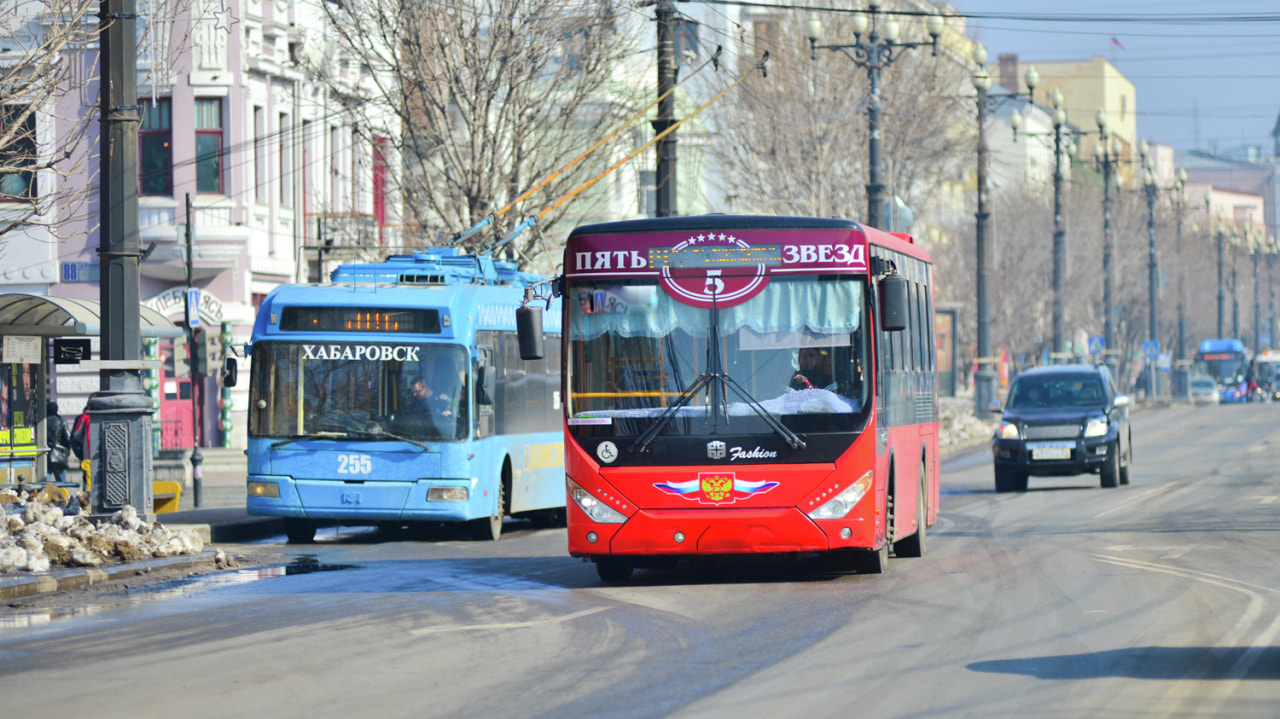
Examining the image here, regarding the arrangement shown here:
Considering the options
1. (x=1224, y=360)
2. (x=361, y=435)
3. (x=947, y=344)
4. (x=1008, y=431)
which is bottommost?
(x=1008, y=431)

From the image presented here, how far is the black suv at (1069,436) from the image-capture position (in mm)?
25688

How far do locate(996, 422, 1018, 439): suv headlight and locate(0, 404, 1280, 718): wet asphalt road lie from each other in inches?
305

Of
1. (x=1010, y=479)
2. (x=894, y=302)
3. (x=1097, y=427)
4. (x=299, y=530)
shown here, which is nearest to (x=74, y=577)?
(x=299, y=530)

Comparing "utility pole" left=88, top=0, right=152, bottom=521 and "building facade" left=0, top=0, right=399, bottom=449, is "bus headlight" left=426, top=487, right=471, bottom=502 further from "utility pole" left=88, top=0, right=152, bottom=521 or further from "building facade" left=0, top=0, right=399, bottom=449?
"building facade" left=0, top=0, right=399, bottom=449

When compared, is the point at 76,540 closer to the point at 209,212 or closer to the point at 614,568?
the point at 614,568

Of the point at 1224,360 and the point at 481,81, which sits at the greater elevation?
the point at 481,81

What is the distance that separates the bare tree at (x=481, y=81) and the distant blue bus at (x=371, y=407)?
971 centimetres

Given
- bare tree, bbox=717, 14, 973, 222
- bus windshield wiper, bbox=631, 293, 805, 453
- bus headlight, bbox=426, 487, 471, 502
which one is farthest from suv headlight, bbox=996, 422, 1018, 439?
bare tree, bbox=717, 14, 973, 222

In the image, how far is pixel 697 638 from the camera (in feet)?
35.3

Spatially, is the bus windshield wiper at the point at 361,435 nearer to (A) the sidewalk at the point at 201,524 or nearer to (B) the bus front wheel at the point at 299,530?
(B) the bus front wheel at the point at 299,530

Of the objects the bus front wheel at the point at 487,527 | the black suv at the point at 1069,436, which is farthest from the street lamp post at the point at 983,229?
the bus front wheel at the point at 487,527

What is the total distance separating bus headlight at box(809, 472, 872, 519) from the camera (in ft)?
44.0

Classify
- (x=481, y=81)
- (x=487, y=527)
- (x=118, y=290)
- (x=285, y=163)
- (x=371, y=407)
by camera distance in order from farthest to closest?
(x=285, y=163)
(x=481, y=81)
(x=487, y=527)
(x=371, y=407)
(x=118, y=290)

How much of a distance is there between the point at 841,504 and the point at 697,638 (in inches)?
116
